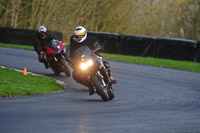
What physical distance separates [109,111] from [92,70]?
1.73 meters

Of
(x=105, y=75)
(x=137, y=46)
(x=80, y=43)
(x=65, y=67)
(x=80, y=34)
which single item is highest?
(x=80, y=34)

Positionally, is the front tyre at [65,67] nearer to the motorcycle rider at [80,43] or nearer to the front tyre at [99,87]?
the motorcycle rider at [80,43]

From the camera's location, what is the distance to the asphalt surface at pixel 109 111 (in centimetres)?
685

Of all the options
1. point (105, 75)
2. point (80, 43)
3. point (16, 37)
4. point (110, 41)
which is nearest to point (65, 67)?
point (80, 43)

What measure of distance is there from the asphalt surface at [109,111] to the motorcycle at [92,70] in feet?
0.83

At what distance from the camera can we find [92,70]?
33.2 ft

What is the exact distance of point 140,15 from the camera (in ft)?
133

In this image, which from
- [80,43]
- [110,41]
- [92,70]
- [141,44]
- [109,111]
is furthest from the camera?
[110,41]

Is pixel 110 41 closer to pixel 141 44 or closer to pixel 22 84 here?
pixel 141 44

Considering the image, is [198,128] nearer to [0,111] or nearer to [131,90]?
[0,111]

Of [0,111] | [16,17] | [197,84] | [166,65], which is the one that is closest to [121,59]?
[166,65]

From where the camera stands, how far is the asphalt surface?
685 centimetres

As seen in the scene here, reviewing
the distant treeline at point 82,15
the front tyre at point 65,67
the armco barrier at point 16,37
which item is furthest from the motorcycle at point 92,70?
the distant treeline at point 82,15

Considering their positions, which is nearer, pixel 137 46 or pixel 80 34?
pixel 80 34
